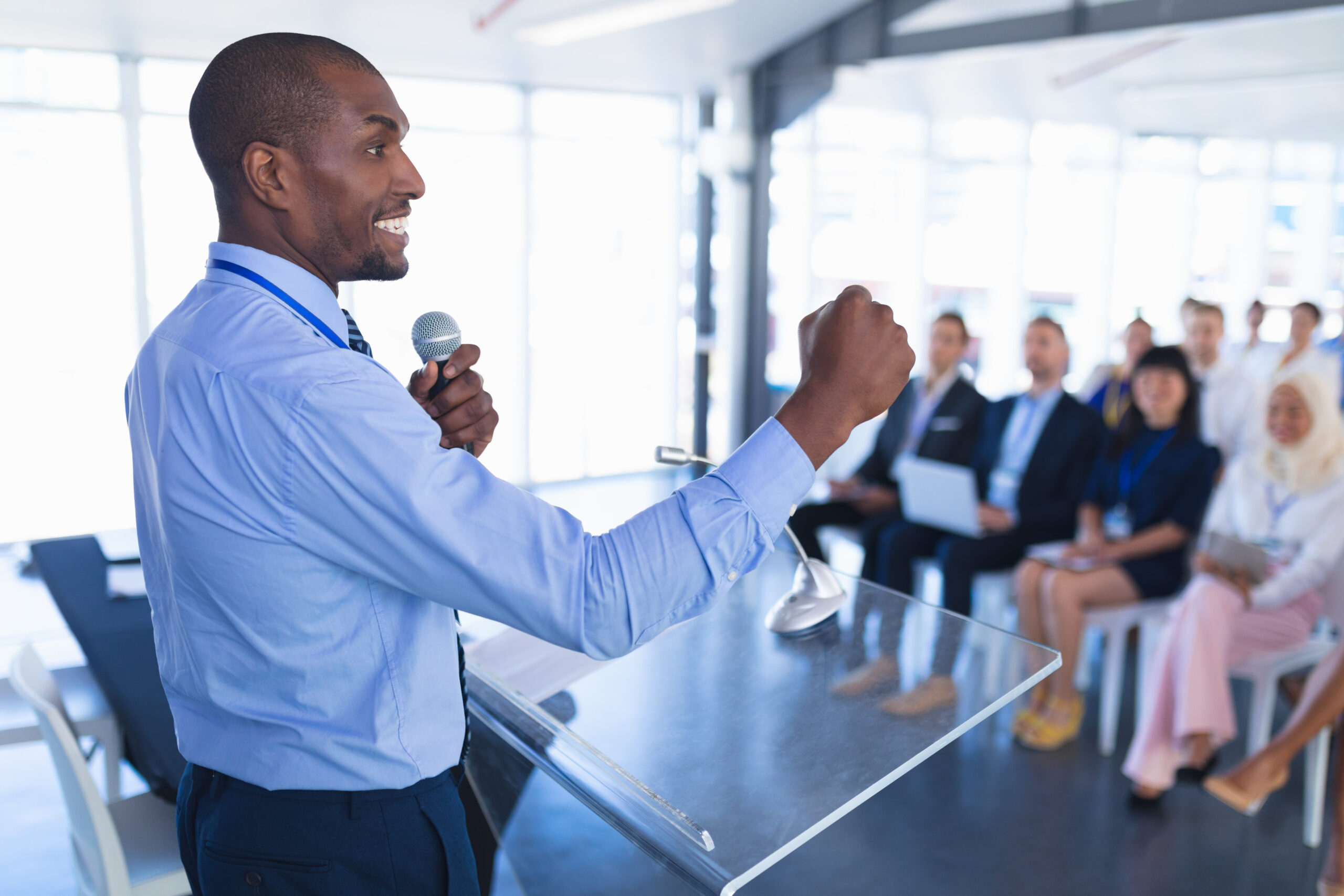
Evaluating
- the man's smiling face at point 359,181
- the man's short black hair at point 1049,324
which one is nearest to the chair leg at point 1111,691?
the man's short black hair at point 1049,324

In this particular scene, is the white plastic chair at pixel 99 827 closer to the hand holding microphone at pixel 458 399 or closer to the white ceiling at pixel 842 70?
the hand holding microphone at pixel 458 399

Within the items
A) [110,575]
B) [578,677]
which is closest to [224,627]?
[578,677]

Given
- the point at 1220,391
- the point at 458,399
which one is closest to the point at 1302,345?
the point at 1220,391

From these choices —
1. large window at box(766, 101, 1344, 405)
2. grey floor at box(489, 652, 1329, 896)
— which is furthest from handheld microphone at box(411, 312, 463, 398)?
large window at box(766, 101, 1344, 405)

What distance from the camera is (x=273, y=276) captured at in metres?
0.99

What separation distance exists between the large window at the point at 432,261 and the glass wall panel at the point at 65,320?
0.01m

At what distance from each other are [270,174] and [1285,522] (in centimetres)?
344

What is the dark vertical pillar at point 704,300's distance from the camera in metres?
8.16

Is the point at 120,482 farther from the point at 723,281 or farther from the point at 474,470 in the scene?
the point at 474,470

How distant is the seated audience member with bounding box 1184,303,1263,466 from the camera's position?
5.28m

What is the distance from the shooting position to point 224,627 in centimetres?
99

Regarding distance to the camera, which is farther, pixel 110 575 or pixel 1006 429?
pixel 1006 429

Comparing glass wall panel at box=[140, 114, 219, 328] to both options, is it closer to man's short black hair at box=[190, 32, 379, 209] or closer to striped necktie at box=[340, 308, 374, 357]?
striped necktie at box=[340, 308, 374, 357]

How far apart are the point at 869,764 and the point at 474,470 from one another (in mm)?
709
